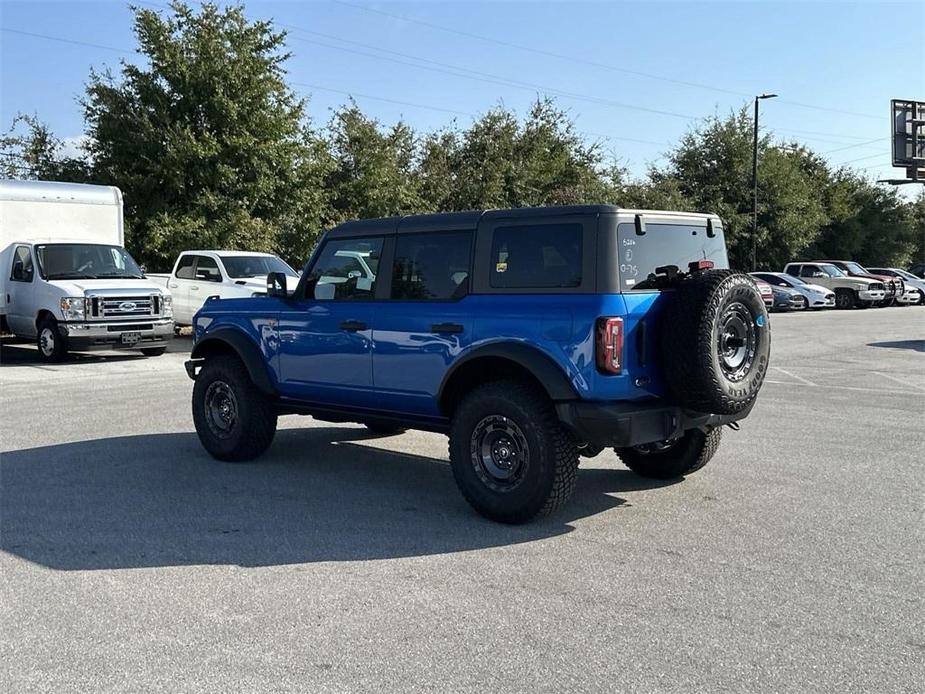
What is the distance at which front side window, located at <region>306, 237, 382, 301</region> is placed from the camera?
280 inches

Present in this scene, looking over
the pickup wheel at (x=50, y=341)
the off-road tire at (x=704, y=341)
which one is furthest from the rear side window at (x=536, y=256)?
the pickup wheel at (x=50, y=341)

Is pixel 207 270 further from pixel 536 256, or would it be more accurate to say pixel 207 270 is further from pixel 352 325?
pixel 536 256

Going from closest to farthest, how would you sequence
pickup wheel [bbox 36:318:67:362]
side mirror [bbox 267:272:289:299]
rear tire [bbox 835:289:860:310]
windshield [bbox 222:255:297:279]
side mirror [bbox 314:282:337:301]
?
side mirror [bbox 314:282:337:301], side mirror [bbox 267:272:289:299], pickup wheel [bbox 36:318:67:362], windshield [bbox 222:255:297:279], rear tire [bbox 835:289:860:310]

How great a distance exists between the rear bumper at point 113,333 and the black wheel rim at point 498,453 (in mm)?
11815

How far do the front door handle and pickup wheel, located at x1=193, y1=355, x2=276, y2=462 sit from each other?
4.10 ft

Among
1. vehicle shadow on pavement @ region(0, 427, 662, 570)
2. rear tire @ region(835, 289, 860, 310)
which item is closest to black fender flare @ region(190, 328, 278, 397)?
vehicle shadow on pavement @ region(0, 427, 662, 570)

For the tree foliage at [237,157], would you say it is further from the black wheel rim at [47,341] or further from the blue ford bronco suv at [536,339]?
the blue ford bronco suv at [536,339]

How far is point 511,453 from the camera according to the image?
6074 millimetres

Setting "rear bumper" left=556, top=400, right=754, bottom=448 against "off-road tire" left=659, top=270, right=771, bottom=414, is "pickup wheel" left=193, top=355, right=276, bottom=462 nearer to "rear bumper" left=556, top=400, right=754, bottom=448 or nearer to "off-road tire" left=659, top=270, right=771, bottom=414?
"rear bumper" left=556, top=400, right=754, bottom=448

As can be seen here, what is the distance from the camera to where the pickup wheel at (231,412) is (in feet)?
25.8

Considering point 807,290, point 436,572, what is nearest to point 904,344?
point 807,290

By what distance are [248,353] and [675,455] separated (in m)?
3.47

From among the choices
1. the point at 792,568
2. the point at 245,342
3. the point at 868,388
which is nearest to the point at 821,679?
the point at 792,568

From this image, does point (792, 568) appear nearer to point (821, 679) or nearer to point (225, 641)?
point (821, 679)
